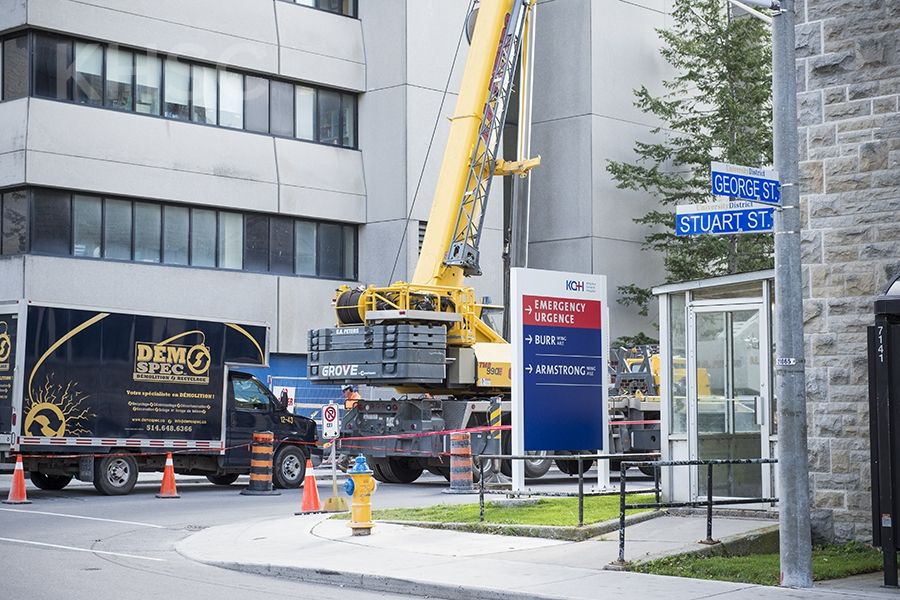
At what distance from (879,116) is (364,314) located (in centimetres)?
1270

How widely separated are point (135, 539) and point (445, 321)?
970 centimetres

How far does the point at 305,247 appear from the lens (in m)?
40.6

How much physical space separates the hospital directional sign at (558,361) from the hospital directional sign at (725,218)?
5556mm

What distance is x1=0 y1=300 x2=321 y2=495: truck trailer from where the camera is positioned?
901 inches

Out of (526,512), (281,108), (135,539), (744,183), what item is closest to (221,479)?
(135,539)

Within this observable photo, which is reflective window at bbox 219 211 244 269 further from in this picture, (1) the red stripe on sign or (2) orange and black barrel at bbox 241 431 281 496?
(1) the red stripe on sign

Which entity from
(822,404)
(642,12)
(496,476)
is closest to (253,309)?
(496,476)

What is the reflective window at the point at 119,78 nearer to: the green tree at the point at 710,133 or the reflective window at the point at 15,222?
the reflective window at the point at 15,222

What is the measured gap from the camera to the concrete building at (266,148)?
35.0 metres

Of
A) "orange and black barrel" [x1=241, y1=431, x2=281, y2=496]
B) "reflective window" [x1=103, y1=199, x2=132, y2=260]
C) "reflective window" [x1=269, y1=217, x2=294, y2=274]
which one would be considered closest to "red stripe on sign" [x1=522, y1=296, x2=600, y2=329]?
"orange and black barrel" [x1=241, y1=431, x2=281, y2=496]

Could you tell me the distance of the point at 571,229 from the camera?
1754 inches

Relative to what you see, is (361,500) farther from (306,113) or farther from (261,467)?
(306,113)

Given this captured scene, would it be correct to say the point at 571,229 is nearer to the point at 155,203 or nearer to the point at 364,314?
the point at 155,203

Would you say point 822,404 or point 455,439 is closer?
point 822,404
